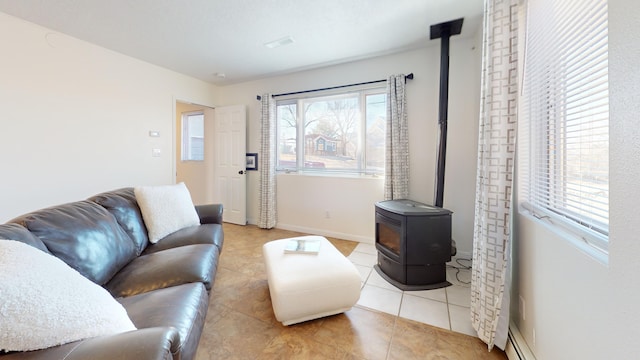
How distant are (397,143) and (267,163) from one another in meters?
2.06

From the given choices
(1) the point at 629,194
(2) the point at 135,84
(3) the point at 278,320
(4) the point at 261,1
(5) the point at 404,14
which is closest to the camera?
(1) the point at 629,194

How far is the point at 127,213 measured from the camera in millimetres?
1898

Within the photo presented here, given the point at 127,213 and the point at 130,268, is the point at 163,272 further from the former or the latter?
the point at 127,213

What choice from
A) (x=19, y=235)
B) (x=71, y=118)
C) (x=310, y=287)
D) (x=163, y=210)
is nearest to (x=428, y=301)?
(x=310, y=287)

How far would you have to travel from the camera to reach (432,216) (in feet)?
7.06

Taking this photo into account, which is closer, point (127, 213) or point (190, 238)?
point (127, 213)

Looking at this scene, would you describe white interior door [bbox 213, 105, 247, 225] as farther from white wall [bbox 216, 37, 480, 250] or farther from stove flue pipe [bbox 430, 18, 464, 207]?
stove flue pipe [bbox 430, 18, 464, 207]

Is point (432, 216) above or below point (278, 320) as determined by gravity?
above

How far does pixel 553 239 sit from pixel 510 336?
31.4 inches

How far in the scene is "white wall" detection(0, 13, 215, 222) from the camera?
236 centimetres

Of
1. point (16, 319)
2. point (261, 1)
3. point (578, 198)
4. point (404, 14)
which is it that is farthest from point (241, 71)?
point (578, 198)

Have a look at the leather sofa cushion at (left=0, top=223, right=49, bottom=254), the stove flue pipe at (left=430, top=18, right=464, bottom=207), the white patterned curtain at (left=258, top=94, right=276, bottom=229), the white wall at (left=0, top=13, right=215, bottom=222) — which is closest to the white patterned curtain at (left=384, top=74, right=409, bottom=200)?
the stove flue pipe at (left=430, top=18, right=464, bottom=207)

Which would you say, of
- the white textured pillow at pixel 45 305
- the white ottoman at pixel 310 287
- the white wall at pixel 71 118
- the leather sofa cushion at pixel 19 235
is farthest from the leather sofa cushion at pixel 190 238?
the white wall at pixel 71 118

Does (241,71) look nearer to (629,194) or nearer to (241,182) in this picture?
(241,182)
